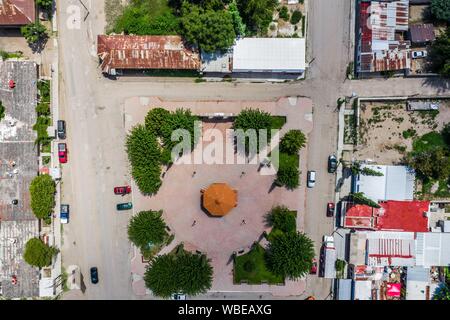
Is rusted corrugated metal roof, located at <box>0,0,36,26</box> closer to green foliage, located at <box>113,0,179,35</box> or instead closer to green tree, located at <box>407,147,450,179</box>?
green foliage, located at <box>113,0,179,35</box>

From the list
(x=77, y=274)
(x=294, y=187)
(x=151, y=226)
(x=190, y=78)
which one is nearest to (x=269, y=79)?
(x=190, y=78)

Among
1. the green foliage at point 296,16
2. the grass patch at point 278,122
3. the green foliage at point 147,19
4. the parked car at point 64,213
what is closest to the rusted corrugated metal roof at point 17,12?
the green foliage at point 147,19

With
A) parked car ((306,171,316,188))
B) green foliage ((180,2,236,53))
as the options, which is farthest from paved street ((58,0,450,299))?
green foliage ((180,2,236,53))

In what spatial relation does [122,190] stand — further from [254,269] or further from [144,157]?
[254,269]

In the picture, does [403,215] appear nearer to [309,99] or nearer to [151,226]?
[309,99]

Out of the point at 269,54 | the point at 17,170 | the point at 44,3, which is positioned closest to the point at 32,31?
the point at 44,3
